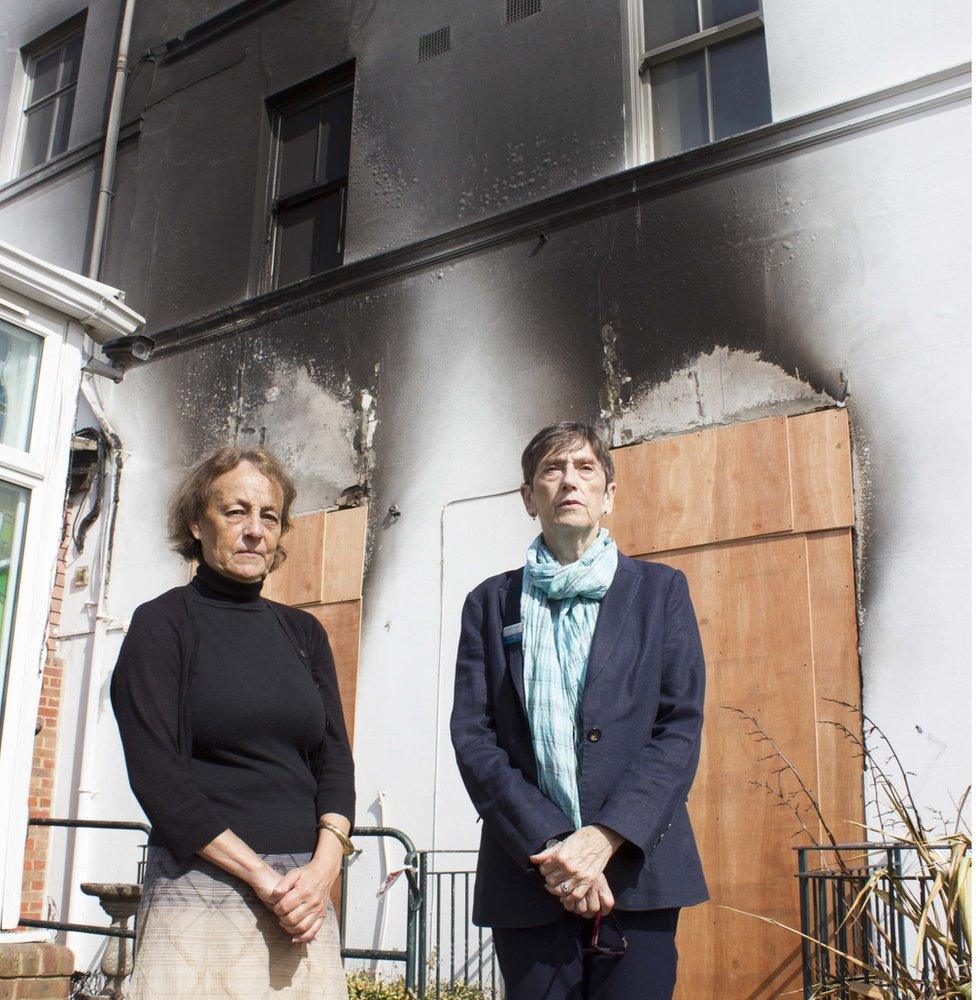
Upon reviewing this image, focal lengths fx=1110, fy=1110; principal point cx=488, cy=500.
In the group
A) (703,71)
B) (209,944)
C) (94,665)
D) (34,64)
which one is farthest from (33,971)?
(34,64)

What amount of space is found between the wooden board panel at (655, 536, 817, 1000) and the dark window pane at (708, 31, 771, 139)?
2684mm

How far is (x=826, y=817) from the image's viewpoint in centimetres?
497

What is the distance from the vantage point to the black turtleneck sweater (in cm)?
230

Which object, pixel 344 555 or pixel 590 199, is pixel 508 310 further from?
pixel 344 555

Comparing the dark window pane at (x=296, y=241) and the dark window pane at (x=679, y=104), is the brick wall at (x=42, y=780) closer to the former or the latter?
the dark window pane at (x=296, y=241)

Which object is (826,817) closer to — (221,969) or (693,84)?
(221,969)

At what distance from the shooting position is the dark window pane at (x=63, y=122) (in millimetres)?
10383

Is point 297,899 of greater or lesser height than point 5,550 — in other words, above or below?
below

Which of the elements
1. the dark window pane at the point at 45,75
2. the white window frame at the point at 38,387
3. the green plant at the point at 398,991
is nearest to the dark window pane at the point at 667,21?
the white window frame at the point at 38,387

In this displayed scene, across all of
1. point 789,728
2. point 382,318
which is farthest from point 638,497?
point 382,318

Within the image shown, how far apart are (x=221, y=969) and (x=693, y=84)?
20.1 ft

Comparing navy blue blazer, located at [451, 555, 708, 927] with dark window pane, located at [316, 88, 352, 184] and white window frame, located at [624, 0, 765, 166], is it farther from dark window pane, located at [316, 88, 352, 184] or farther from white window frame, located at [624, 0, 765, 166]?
dark window pane, located at [316, 88, 352, 184]

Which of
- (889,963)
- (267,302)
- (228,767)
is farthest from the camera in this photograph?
(267,302)

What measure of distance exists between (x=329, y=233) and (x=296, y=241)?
0.31 metres
